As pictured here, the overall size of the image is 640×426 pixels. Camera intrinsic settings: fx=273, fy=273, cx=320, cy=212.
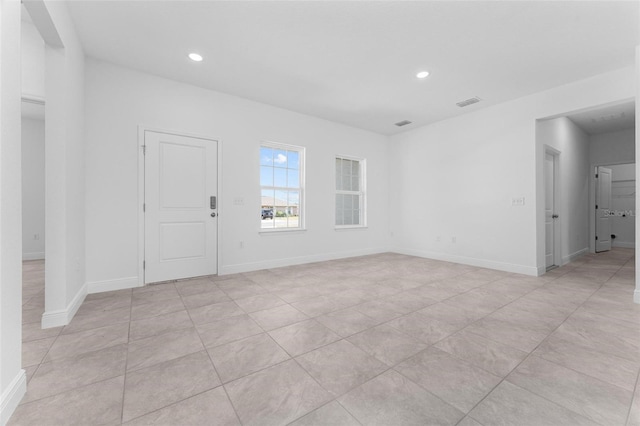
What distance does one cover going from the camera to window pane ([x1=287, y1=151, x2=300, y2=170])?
5086 millimetres

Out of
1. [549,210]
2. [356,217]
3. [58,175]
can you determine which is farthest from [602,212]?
[58,175]

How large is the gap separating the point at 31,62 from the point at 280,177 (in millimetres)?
3290

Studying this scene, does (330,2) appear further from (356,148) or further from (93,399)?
(356,148)

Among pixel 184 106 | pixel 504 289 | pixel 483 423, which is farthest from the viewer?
pixel 184 106

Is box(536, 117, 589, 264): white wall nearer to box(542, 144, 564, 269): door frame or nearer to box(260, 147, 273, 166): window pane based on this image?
box(542, 144, 564, 269): door frame

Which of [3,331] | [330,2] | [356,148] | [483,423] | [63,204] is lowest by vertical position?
[483,423]

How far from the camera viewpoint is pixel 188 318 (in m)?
2.53

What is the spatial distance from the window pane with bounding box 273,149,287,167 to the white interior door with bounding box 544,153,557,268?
4.51 metres

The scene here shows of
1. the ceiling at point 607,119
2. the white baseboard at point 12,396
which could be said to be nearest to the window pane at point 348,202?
the ceiling at point 607,119

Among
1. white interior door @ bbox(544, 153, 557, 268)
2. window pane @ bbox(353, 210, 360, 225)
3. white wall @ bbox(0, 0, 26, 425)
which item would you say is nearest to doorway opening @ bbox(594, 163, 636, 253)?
white interior door @ bbox(544, 153, 557, 268)

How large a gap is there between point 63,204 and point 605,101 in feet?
20.3

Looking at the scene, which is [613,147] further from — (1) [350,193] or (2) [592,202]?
(1) [350,193]

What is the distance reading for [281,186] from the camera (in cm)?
493

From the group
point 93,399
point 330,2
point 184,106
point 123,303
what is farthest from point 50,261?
point 330,2
